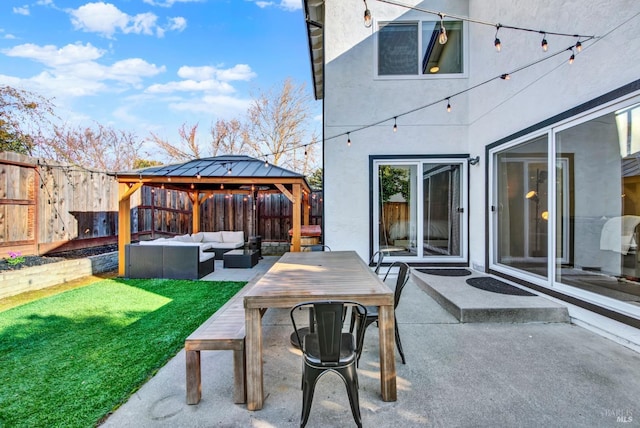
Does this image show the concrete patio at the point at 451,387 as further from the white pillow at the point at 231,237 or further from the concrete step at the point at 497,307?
the white pillow at the point at 231,237

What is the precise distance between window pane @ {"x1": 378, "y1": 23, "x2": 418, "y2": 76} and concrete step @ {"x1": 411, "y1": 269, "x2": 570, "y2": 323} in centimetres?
421

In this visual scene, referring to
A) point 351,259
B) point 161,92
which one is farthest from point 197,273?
point 161,92

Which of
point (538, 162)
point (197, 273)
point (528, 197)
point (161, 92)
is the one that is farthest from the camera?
point (161, 92)

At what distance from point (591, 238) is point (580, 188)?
0.66 metres

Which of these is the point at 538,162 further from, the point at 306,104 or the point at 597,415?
the point at 306,104

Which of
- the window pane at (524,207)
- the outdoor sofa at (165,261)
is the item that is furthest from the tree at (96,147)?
the window pane at (524,207)

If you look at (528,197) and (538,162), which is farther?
(528,197)

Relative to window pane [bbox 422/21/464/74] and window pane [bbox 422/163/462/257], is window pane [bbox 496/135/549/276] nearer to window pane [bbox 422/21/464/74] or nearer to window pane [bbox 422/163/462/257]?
window pane [bbox 422/163/462/257]

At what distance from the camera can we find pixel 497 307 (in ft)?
11.3

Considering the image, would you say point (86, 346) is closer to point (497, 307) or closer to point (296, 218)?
point (497, 307)

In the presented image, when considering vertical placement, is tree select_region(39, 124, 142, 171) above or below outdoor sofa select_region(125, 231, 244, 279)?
above

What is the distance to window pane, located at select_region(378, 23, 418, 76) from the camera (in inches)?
A: 226

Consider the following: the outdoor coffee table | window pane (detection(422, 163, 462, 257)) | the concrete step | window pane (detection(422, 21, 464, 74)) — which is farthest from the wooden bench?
window pane (detection(422, 21, 464, 74))

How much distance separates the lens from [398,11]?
5664mm
